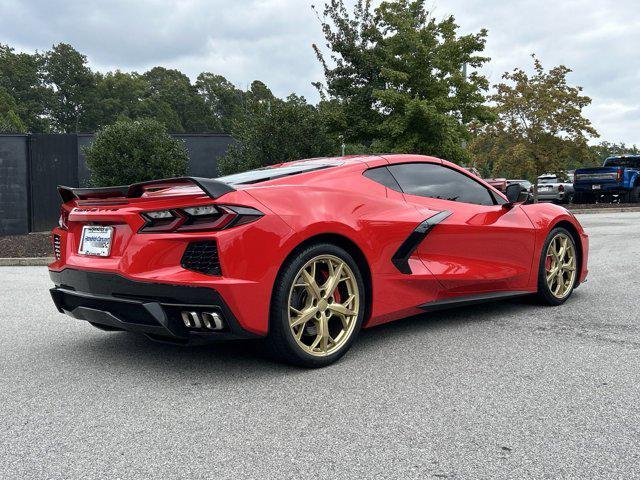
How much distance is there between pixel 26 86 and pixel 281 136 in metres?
91.3

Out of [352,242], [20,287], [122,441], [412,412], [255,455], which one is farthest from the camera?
[20,287]

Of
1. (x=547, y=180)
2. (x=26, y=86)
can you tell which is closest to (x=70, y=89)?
(x=26, y=86)

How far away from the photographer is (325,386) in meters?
3.54

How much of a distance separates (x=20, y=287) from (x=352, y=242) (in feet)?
18.7

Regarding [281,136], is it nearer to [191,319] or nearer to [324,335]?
[324,335]

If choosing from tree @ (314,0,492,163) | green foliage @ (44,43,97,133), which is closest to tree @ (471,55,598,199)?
tree @ (314,0,492,163)

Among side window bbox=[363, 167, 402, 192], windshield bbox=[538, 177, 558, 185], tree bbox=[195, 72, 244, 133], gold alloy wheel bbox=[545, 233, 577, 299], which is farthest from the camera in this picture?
tree bbox=[195, 72, 244, 133]

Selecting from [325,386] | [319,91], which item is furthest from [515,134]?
[325,386]

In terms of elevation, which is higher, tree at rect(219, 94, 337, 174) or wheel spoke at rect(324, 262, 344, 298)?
tree at rect(219, 94, 337, 174)

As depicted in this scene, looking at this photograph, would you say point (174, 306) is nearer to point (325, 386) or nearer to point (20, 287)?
point (325, 386)

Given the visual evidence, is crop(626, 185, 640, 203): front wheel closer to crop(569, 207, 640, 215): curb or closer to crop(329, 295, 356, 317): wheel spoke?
crop(569, 207, 640, 215): curb

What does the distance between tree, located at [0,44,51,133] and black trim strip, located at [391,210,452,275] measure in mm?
97282

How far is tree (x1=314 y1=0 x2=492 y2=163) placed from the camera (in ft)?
58.0

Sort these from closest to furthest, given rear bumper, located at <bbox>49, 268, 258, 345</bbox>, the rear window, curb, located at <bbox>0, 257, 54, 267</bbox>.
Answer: rear bumper, located at <bbox>49, 268, 258, 345</bbox> < the rear window < curb, located at <bbox>0, 257, 54, 267</bbox>
